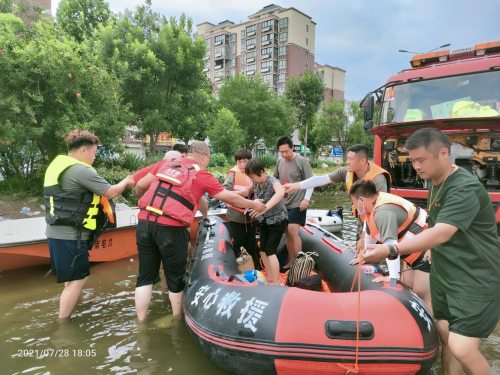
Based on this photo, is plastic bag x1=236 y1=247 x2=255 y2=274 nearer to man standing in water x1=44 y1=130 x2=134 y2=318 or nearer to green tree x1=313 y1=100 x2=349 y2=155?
man standing in water x1=44 y1=130 x2=134 y2=318

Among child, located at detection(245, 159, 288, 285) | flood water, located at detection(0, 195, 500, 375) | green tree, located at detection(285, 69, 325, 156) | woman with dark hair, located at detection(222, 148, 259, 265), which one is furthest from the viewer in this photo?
green tree, located at detection(285, 69, 325, 156)

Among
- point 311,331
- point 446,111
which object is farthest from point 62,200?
point 446,111

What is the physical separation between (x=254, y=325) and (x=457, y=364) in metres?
1.47

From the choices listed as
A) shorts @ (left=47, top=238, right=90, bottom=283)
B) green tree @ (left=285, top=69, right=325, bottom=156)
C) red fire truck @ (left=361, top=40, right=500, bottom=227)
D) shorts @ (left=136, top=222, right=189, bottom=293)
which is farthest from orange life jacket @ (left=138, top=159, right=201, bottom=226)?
green tree @ (left=285, top=69, right=325, bottom=156)

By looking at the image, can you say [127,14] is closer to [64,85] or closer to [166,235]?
[64,85]

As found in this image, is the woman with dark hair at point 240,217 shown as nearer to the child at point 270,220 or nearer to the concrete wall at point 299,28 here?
the child at point 270,220

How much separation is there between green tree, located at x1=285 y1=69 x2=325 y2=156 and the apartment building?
2013 cm

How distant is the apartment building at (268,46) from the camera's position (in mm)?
43969

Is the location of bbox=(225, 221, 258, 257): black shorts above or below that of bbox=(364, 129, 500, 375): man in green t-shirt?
below

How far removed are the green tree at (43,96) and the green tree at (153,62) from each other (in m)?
5.31

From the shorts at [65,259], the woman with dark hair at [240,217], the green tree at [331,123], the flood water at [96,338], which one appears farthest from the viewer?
the green tree at [331,123]

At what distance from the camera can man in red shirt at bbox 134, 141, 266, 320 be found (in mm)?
3115

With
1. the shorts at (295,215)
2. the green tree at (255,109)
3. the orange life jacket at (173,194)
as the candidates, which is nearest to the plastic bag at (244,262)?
the shorts at (295,215)

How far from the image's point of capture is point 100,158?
9.08 meters
